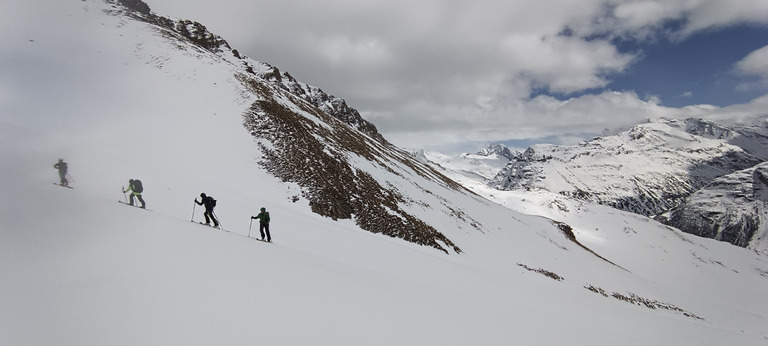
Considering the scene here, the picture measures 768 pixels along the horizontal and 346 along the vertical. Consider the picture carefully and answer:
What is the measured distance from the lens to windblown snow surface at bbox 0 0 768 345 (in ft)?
14.5

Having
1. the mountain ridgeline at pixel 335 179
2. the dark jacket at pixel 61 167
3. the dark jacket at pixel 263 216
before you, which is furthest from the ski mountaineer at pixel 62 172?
the mountain ridgeline at pixel 335 179

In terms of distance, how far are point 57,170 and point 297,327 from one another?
38.4 feet

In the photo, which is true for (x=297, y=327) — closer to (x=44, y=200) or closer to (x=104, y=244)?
(x=104, y=244)

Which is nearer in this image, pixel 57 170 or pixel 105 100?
pixel 57 170

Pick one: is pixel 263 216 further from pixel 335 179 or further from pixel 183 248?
pixel 335 179

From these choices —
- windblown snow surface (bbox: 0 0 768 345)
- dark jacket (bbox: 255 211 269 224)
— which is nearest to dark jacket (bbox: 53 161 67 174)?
windblown snow surface (bbox: 0 0 768 345)

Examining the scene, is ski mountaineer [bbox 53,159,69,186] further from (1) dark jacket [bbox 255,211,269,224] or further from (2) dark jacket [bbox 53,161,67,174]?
(1) dark jacket [bbox 255,211,269,224]

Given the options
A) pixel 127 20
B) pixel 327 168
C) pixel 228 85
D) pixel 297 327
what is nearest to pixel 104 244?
pixel 297 327

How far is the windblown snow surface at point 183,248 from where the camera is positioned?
4.43 m

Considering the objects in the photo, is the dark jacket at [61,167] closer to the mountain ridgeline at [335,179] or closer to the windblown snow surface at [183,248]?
the windblown snow surface at [183,248]

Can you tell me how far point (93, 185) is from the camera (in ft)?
38.7

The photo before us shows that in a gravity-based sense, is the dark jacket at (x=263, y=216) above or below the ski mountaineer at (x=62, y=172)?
below

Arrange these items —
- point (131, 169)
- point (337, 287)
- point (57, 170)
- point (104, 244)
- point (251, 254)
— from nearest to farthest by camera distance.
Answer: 1. point (104, 244)
2. point (337, 287)
3. point (251, 254)
4. point (57, 170)
5. point (131, 169)

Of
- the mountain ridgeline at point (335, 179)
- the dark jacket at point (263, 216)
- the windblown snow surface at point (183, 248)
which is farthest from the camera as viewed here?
the mountain ridgeline at point (335, 179)
